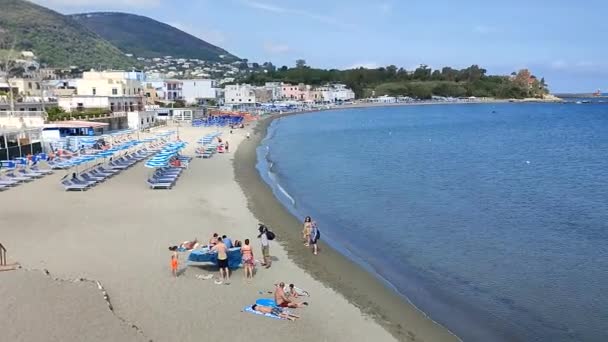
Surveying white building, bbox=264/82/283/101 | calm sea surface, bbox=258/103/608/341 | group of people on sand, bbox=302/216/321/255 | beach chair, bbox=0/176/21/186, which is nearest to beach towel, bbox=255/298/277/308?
calm sea surface, bbox=258/103/608/341

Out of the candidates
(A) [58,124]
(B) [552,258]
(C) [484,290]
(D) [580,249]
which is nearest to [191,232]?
(C) [484,290]

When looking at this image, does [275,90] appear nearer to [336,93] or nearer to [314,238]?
[336,93]

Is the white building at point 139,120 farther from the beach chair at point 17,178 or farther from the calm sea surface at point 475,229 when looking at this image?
the beach chair at point 17,178

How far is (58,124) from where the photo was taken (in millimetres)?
41812

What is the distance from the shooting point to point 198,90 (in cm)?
12444

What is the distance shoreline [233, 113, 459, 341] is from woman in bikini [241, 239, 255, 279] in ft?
5.46

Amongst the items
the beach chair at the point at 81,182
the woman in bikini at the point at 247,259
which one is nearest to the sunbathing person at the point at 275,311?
the woman in bikini at the point at 247,259

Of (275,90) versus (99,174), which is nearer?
(99,174)

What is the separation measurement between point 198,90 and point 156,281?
115 metres

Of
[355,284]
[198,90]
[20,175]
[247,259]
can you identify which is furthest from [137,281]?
[198,90]

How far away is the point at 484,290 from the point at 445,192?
15.4 metres

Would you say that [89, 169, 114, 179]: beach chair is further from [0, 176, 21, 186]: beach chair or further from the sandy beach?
the sandy beach

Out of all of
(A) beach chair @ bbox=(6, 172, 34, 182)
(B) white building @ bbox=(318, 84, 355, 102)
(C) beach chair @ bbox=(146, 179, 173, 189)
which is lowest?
(B) white building @ bbox=(318, 84, 355, 102)

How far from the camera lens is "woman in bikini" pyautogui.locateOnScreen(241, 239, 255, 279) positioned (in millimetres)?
13688
